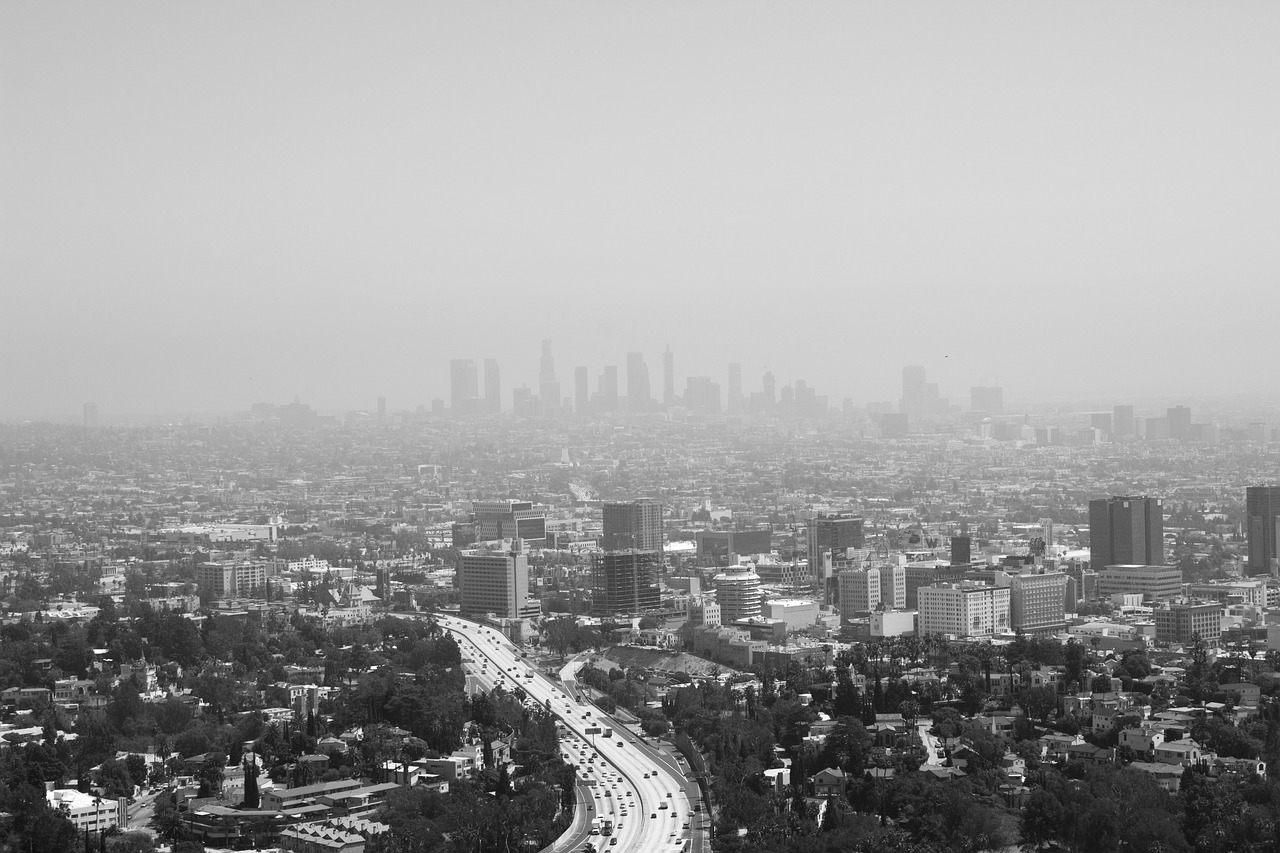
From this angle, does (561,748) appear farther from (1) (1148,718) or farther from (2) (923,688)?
(1) (1148,718)

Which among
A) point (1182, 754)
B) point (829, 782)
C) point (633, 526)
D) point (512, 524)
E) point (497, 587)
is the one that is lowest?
point (829, 782)

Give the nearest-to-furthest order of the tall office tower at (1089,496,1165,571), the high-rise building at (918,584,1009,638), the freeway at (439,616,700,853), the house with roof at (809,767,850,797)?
the freeway at (439,616,700,853) < the house with roof at (809,767,850,797) < the high-rise building at (918,584,1009,638) < the tall office tower at (1089,496,1165,571)

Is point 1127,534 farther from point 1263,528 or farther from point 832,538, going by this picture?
point 832,538

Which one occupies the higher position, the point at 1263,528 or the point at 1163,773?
the point at 1263,528

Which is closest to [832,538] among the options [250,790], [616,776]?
[616,776]

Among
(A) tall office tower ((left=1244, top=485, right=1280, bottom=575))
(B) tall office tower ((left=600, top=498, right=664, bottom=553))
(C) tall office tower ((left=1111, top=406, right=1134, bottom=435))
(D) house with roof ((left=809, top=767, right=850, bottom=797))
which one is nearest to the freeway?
(D) house with roof ((left=809, top=767, right=850, bottom=797))

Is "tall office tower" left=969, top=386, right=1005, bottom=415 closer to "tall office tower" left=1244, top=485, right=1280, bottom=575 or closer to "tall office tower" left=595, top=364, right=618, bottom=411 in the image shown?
"tall office tower" left=595, top=364, right=618, bottom=411
